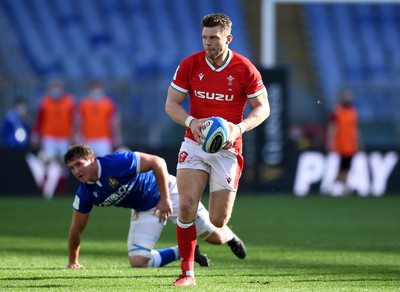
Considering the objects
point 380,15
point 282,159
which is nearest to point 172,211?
point 282,159

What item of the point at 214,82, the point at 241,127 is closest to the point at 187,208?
the point at 241,127

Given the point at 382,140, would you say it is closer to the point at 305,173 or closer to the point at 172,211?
the point at 305,173

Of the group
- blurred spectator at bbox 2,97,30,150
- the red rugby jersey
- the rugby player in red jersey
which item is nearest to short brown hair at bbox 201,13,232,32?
the rugby player in red jersey

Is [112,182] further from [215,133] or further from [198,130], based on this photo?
[215,133]

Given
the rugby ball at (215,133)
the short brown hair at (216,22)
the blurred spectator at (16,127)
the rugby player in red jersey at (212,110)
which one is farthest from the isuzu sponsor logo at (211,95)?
the blurred spectator at (16,127)

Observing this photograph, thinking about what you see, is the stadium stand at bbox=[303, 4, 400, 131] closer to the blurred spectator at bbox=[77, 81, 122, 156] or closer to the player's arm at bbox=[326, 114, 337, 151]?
the player's arm at bbox=[326, 114, 337, 151]

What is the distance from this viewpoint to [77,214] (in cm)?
862

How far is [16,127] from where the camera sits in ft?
66.2

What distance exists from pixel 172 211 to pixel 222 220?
1.12m

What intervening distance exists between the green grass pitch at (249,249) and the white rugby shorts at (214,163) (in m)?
0.74

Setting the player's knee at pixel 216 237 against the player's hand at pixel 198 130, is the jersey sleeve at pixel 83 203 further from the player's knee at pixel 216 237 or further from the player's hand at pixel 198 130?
the player's hand at pixel 198 130

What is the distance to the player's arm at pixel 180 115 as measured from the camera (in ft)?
24.4

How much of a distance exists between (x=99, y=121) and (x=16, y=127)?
1.69 metres

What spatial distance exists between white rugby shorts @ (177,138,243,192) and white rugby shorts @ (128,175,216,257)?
1.01 meters
